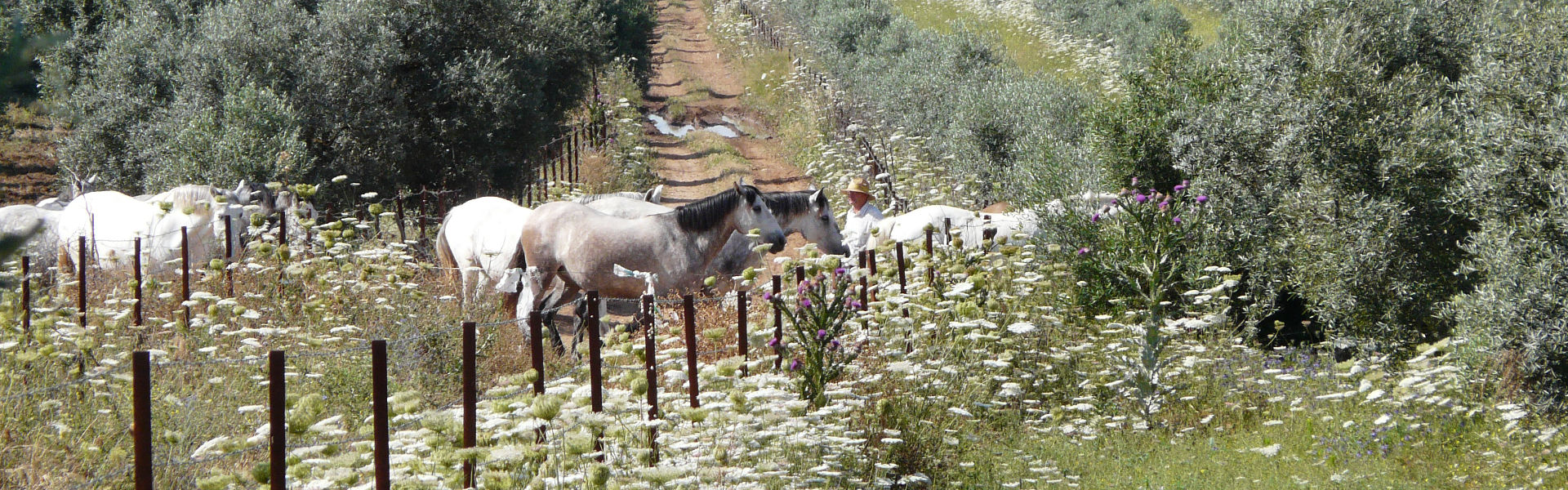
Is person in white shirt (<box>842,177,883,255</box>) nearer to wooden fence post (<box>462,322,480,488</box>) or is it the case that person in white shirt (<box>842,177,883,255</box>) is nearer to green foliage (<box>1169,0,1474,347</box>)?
green foliage (<box>1169,0,1474,347</box>)

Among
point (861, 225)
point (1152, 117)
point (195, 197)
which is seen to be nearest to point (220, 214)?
point (195, 197)

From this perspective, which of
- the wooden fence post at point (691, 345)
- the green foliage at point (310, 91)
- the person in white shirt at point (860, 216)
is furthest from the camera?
the green foliage at point (310, 91)

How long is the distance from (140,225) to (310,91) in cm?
530

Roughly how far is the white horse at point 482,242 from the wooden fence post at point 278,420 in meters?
5.68

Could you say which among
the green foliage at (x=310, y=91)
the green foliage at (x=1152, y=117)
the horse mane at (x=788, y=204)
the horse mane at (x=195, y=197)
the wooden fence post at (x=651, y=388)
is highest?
the green foliage at (x=310, y=91)

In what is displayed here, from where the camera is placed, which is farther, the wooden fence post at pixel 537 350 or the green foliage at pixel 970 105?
the green foliage at pixel 970 105

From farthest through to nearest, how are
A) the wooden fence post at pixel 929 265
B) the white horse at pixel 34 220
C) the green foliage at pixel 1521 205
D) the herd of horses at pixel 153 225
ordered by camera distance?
the white horse at pixel 34 220, the herd of horses at pixel 153 225, the wooden fence post at pixel 929 265, the green foliage at pixel 1521 205

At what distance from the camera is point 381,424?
411 cm

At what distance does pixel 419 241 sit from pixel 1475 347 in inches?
424

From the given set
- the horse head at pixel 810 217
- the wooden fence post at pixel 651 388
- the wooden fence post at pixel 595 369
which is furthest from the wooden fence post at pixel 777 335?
the horse head at pixel 810 217

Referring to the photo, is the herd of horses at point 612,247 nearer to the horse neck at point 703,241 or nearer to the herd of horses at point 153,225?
the horse neck at point 703,241

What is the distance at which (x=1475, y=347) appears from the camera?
8062mm

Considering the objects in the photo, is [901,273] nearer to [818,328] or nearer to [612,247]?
[818,328]

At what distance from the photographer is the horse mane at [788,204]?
36.0ft
